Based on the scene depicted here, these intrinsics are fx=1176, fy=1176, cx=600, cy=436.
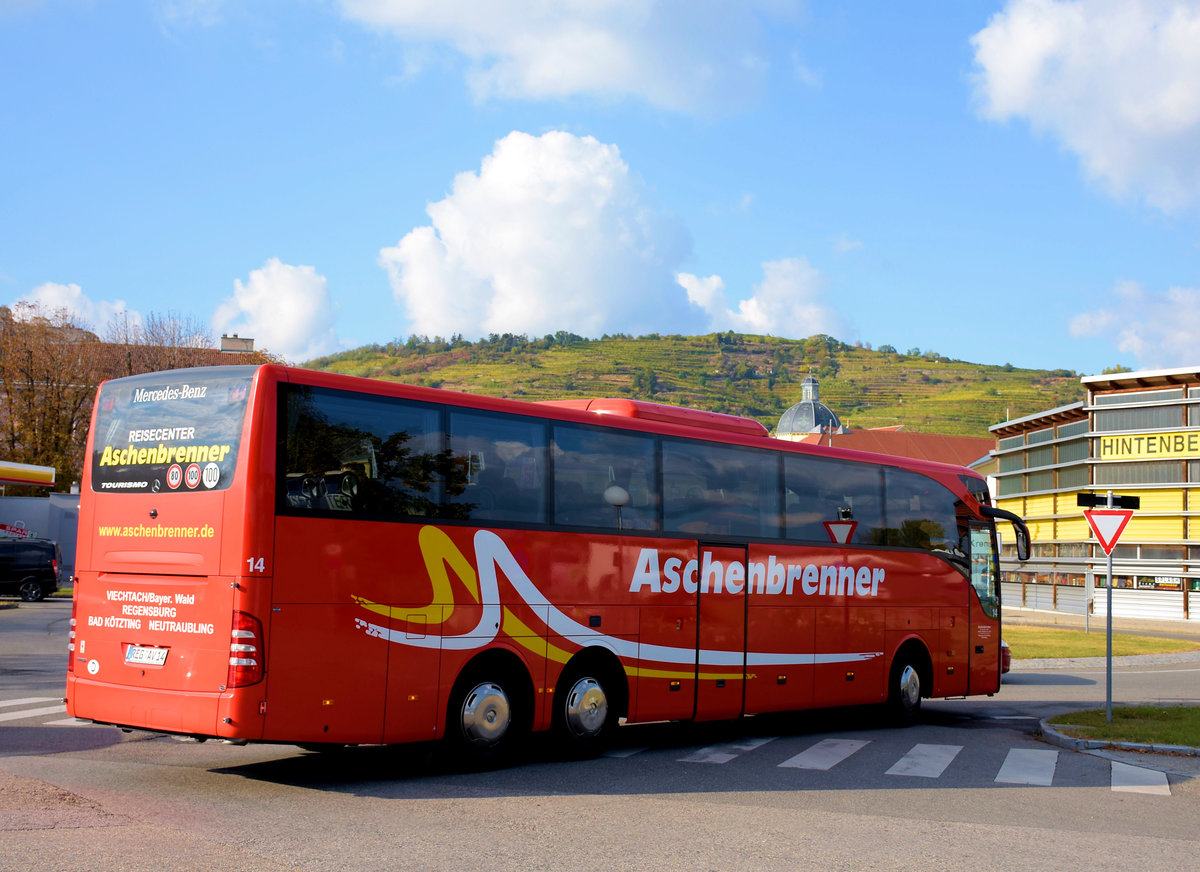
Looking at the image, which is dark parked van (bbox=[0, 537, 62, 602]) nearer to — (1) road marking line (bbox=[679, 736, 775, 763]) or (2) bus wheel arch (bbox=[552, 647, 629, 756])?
(1) road marking line (bbox=[679, 736, 775, 763])

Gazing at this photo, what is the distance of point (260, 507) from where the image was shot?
867cm

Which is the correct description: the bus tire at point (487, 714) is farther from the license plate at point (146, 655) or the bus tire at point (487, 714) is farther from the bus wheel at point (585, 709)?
the license plate at point (146, 655)

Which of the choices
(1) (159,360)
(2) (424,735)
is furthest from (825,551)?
(1) (159,360)

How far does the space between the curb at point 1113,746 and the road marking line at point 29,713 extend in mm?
11125

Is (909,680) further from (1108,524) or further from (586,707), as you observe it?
(586,707)

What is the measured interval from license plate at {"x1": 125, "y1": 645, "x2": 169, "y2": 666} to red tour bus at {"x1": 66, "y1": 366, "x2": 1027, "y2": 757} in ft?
0.06

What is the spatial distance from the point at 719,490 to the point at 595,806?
495cm

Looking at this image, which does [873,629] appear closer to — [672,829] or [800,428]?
[672,829]

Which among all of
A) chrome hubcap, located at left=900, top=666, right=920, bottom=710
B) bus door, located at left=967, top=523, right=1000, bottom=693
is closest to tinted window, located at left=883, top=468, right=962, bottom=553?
bus door, located at left=967, top=523, right=1000, bottom=693

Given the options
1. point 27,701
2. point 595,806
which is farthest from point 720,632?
point 27,701

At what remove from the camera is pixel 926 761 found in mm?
11984

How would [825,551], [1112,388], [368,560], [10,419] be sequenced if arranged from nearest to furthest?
1. [368,560]
2. [825,551]
3. [10,419]
4. [1112,388]

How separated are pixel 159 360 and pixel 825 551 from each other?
161 ft

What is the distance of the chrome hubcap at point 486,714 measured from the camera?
400 inches
